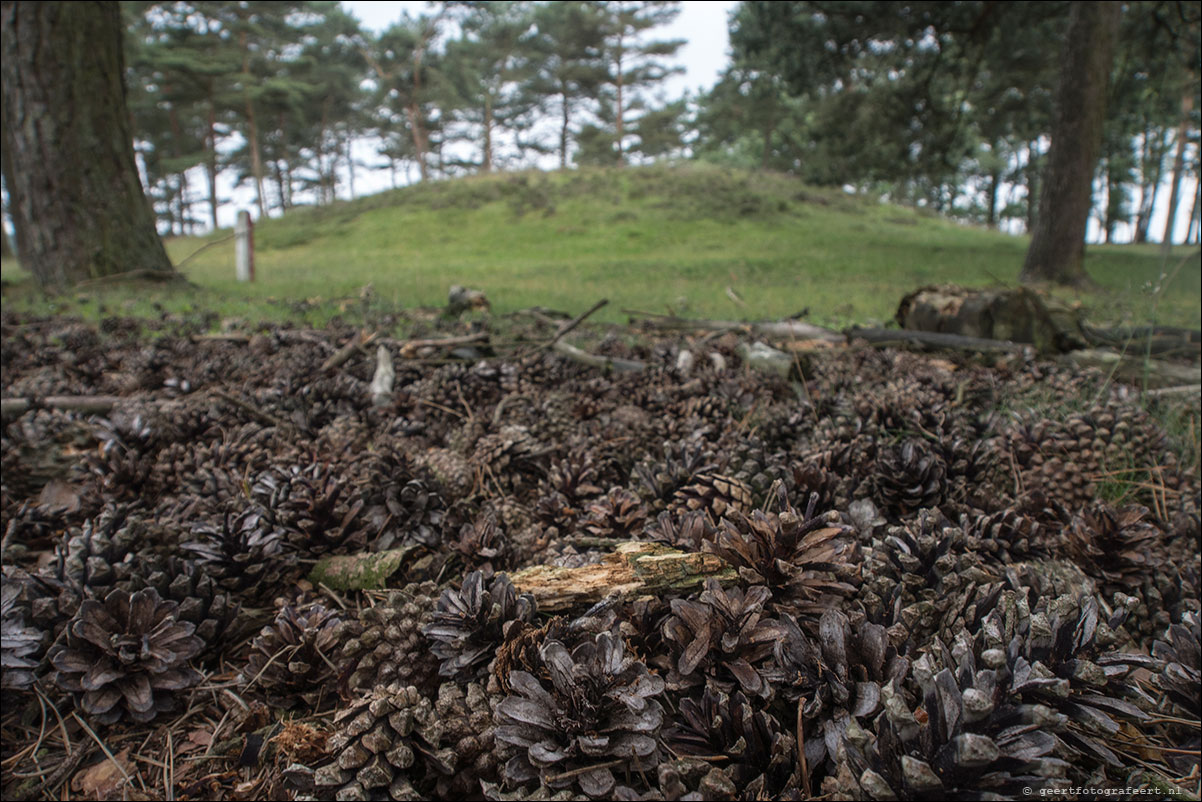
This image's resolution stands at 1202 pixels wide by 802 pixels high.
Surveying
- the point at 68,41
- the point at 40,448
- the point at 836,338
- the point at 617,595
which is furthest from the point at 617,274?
the point at 617,595

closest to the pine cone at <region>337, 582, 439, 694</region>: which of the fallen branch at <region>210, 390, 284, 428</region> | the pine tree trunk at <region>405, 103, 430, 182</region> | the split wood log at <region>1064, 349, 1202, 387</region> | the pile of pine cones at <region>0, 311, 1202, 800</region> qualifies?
the pile of pine cones at <region>0, 311, 1202, 800</region>

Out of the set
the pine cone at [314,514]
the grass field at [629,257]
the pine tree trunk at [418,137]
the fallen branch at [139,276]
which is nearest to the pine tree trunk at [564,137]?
the pine tree trunk at [418,137]

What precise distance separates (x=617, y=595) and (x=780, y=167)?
45220 mm

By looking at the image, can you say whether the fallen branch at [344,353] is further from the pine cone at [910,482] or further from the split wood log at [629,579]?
the pine cone at [910,482]

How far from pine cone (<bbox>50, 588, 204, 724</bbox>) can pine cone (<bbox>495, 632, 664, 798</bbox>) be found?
81cm

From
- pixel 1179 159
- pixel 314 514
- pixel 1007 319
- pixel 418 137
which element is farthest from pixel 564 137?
pixel 314 514

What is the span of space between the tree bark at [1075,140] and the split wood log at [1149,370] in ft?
24.0

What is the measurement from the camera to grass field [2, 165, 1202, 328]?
21.7 feet

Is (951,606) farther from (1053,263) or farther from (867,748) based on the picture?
(1053,263)

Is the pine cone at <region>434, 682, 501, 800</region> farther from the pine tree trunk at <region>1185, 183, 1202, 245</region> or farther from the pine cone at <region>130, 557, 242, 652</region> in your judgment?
the pine tree trunk at <region>1185, 183, 1202, 245</region>

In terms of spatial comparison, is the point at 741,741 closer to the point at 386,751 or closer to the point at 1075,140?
the point at 386,751

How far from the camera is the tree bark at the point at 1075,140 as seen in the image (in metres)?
9.75

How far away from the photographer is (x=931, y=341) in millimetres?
4164

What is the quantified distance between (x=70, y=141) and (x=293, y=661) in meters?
7.54
